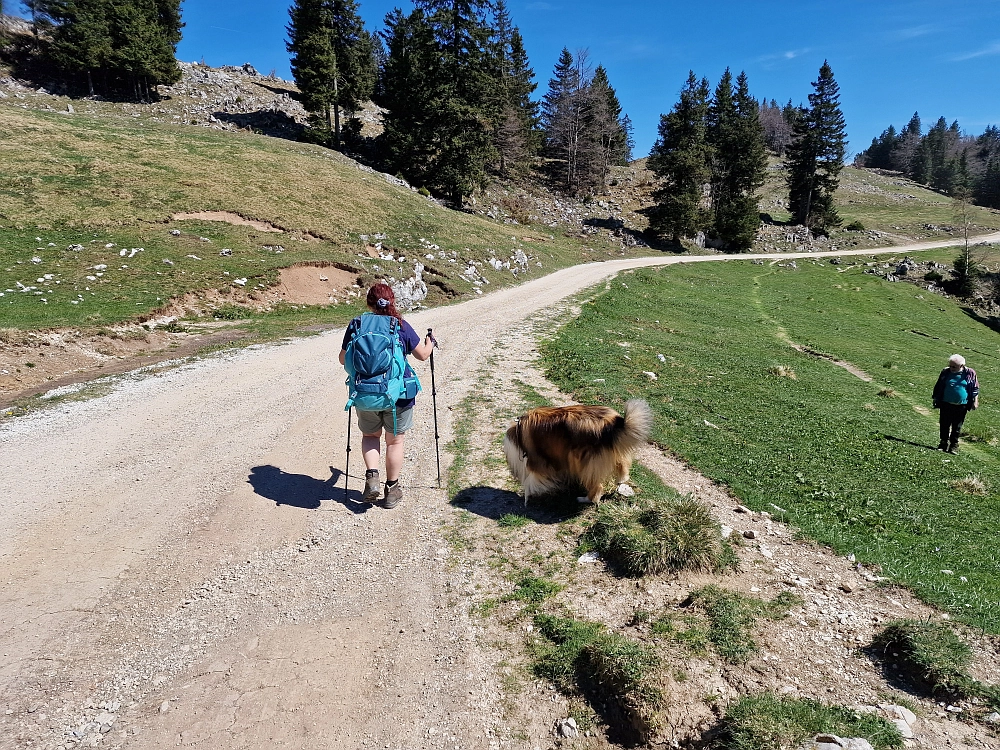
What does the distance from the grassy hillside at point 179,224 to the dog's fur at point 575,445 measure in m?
16.4

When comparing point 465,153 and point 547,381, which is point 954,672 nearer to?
point 547,381

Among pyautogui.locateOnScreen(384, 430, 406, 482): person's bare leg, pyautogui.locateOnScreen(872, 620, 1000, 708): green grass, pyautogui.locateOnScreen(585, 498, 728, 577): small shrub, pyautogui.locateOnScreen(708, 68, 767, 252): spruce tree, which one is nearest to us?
pyautogui.locateOnScreen(872, 620, 1000, 708): green grass

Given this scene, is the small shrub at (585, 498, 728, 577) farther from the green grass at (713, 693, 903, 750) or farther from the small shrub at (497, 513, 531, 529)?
the green grass at (713, 693, 903, 750)

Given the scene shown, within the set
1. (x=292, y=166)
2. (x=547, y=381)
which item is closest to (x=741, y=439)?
(x=547, y=381)

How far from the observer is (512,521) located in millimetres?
6211

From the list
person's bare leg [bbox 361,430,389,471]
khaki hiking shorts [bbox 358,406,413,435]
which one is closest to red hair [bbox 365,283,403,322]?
khaki hiking shorts [bbox 358,406,413,435]

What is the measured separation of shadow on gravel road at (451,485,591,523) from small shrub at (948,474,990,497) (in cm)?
760

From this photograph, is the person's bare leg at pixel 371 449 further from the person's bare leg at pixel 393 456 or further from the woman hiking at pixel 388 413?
the person's bare leg at pixel 393 456

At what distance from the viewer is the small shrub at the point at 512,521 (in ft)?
20.2

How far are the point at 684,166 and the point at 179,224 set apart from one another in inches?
1888

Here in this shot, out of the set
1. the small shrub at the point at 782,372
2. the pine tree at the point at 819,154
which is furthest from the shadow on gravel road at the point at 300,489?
the pine tree at the point at 819,154

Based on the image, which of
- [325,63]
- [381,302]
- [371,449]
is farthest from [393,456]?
[325,63]

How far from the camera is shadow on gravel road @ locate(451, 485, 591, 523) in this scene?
6.38 m

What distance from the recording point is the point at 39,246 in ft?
65.8
